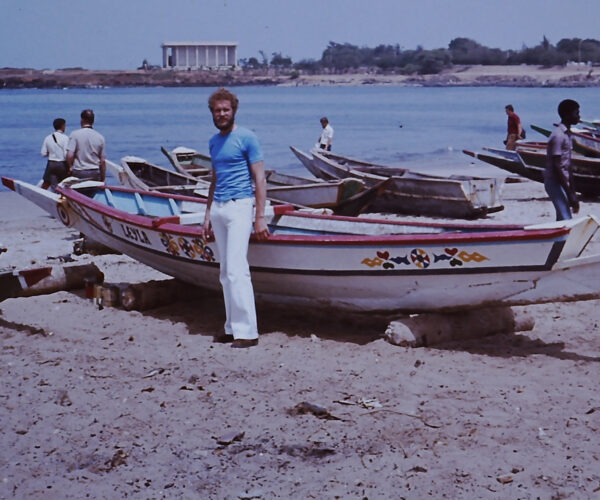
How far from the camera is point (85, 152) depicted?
10.9 metres

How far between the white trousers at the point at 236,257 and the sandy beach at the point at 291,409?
0.25 meters

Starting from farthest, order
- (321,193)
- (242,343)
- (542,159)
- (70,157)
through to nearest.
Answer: (542,159), (321,193), (70,157), (242,343)

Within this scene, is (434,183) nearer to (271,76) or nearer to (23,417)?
(23,417)

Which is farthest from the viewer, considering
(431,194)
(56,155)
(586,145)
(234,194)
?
(586,145)

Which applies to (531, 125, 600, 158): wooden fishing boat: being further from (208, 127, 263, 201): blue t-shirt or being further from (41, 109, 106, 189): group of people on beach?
(208, 127, 263, 201): blue t-shirt

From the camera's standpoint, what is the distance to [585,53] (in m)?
185

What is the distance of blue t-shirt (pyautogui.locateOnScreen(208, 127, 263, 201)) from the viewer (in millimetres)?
6492

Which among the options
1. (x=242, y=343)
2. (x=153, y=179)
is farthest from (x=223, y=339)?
(x=153, y=179)

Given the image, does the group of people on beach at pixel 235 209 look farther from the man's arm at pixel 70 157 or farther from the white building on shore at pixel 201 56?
the white building on shore at pixel 201 56

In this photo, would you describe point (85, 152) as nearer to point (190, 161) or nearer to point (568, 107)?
point (190, 161)

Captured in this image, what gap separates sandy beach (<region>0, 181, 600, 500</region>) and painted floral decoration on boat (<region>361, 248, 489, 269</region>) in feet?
2.21

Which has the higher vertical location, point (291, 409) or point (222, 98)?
point (222, 98)

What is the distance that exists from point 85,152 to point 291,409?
643cm

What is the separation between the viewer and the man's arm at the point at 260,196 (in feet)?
21.2
